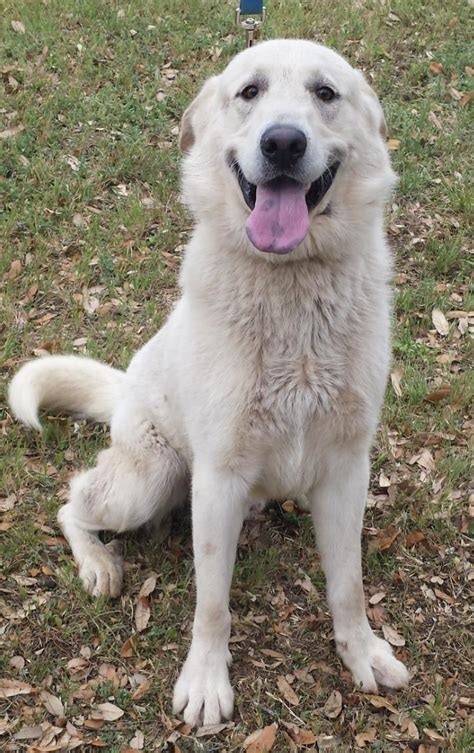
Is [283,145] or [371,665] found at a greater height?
[283,145]

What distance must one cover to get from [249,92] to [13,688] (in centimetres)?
217

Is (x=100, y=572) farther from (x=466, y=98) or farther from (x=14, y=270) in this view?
(x=466, y=98)

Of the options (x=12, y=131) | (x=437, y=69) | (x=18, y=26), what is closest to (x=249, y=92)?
(x=12, y=131)

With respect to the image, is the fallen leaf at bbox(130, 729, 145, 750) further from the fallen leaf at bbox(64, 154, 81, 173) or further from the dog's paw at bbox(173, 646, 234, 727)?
the fallen leaf at bbox(64, 154, 81, 173)

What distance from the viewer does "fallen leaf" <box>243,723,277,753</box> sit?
260 centimetres

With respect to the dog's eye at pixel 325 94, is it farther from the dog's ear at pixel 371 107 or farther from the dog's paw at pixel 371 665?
the dog's paw at pixel 371 665

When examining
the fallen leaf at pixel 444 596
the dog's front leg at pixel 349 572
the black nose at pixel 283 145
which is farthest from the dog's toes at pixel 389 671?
the black nose at pixel 283 145

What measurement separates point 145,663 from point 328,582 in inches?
28.8

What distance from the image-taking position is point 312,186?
2420 mm

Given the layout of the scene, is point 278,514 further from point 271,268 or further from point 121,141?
point 121,141

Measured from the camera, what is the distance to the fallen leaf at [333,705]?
8.93ft

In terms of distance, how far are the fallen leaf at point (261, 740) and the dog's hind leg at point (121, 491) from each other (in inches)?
30.6

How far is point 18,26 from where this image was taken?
6750 millimetres

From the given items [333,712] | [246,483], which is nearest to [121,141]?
[246,483]
